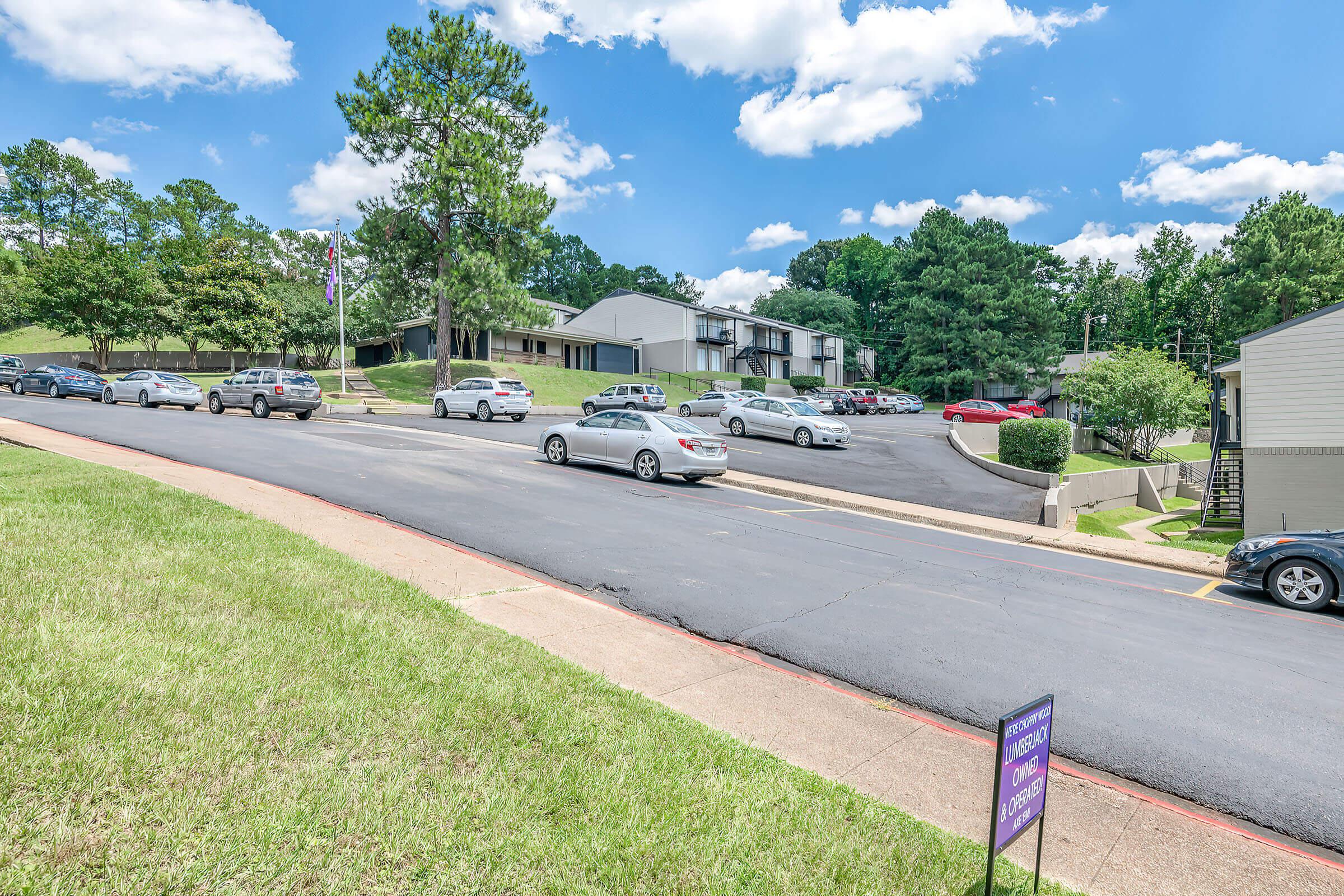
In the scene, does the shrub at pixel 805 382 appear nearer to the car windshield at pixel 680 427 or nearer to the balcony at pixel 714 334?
the balcony at pixel 714 334

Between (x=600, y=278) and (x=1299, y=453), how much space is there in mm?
99557

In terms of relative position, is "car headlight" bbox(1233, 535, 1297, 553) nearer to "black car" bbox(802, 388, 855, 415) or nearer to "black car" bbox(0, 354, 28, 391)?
"black car" bbox(802, 388, 855, 415)

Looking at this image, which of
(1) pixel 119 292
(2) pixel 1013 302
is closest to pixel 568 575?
(1) pixel 119 292

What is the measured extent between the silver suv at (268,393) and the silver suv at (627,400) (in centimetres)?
1133

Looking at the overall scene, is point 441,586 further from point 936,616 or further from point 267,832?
point 936,616

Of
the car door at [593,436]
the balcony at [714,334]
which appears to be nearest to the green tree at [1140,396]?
the car door at [593,436]

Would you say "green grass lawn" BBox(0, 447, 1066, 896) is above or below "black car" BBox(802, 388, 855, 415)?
below

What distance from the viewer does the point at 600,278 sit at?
4331 inches

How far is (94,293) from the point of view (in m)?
45.1

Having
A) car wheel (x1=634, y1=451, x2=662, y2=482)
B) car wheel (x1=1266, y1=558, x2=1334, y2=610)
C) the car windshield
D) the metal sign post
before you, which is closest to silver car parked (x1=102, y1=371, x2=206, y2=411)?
car wheel (x1=634, y1=451, x2=662, y2=482)

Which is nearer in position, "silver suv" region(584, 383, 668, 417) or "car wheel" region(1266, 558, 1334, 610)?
"car wheel" region(1266, 558, 1334, 610)

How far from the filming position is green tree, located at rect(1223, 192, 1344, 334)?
51.2 m

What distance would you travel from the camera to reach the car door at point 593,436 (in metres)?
16.8

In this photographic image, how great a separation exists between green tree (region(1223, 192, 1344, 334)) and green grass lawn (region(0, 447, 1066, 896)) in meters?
64.4
